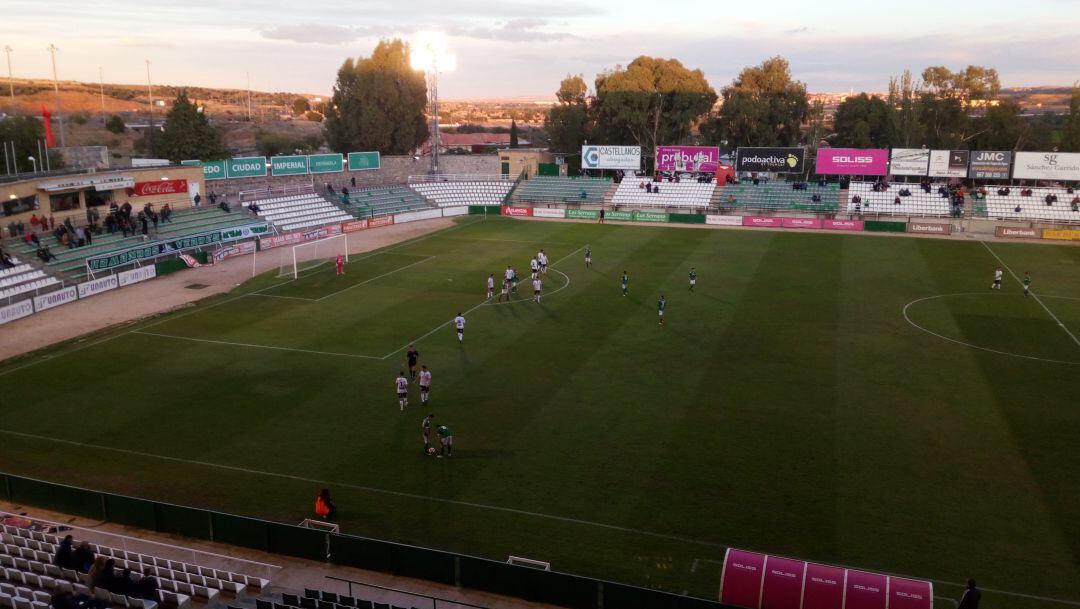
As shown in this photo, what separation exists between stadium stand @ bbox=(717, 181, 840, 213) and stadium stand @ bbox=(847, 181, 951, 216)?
6.11ft

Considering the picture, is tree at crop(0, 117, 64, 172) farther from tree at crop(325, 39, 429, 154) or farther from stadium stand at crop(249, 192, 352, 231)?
tree at crop(325, 39, 429, 154)

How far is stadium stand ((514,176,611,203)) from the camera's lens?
77.6 metres

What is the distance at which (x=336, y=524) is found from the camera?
18062 millimetres

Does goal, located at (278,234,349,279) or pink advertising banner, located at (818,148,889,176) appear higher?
pink advertising banner, located at (818,148,889,176)

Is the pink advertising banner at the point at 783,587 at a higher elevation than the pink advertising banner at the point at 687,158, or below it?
below

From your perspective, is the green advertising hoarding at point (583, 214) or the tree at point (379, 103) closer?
the green advertising hoarding at point (583, 214)

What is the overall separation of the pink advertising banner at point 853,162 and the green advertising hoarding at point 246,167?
50.6 m

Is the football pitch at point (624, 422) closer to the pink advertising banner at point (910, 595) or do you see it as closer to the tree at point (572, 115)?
the pink advertising banner at point (910, 595)

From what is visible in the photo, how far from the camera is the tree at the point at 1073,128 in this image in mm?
81488

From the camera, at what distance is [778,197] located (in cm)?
7188

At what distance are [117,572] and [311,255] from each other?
40190mm

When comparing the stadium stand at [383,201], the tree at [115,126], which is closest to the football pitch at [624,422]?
the stadium stand at [383,201]

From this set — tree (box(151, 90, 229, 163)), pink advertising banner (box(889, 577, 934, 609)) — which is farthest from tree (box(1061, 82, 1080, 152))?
tree (box(151, 90, 229, 163))

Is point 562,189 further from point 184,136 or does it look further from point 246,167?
point 184,136
